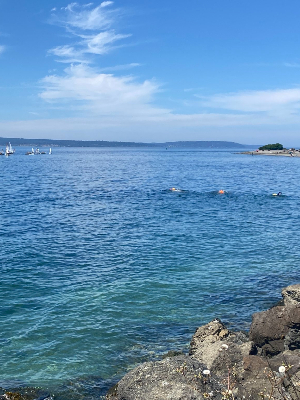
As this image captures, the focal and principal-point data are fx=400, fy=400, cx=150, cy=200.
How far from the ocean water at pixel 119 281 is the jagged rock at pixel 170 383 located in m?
3.67

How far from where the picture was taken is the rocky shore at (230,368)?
37.3 feet

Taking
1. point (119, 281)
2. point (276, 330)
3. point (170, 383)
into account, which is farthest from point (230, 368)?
point (119, 281)

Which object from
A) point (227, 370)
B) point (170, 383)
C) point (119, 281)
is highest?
point (170, 383)

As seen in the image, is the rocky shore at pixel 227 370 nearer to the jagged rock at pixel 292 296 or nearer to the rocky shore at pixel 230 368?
the rocky shore at pixel 230 368

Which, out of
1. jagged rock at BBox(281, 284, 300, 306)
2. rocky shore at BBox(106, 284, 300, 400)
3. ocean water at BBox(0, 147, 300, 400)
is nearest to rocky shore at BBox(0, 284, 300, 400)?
rocky shore at BBox(106, 284, 300, 400)

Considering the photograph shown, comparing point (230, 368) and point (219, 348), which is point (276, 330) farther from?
point (230, 368)

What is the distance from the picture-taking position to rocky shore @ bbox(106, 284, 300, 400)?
448 inches

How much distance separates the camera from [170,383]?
11695mm

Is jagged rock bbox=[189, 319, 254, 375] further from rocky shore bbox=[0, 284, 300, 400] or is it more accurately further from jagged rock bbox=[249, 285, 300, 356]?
jagged rock bbox=[249, 285, 300, 356]

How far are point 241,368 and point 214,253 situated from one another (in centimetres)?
1954

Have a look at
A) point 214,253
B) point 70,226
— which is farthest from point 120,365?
point 70,226

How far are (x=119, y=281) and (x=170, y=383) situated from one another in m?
15.4

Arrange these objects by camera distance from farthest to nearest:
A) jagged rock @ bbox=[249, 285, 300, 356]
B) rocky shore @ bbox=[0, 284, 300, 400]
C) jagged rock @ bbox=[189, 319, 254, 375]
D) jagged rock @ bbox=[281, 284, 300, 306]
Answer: jagged rock @ bbox=[281, 284, 300, 306] < jagged rock @ bbox=[249, 285, 300, 356] < jagged rock @ bbox=[189, 319, 254, 375] < rocky shore @ bbox=[0, 284, 300, 400]

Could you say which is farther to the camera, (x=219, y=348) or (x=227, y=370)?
(x=219, y=348)
